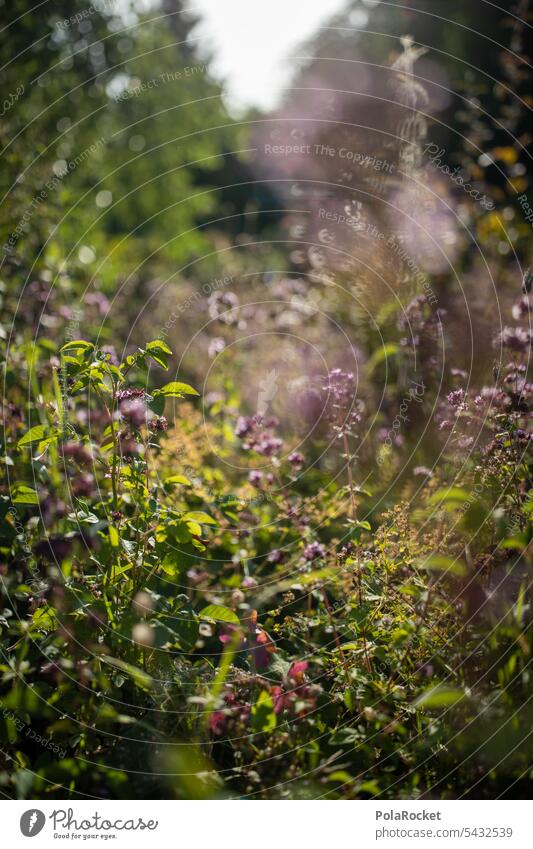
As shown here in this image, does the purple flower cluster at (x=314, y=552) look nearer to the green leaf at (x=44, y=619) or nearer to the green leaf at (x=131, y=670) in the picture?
the green leaf at (x=131, y=670)

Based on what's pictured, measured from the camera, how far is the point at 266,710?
166cm

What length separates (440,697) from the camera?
1.68m

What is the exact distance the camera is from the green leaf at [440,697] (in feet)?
5.54

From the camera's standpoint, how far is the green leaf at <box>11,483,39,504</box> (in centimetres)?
188

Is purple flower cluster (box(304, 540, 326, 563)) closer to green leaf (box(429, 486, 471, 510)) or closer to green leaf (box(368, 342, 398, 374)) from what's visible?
green leaf (box(429, 486, 471, 510))

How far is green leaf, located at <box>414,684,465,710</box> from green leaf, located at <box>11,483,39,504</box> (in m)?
1.27

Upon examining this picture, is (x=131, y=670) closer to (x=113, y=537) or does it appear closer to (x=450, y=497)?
(x=113, y=537)

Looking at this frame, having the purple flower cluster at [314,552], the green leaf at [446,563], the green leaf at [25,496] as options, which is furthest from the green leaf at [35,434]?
the green leaf at [446,563]

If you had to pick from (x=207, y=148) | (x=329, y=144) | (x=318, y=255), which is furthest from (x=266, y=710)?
(x=207, y=148)

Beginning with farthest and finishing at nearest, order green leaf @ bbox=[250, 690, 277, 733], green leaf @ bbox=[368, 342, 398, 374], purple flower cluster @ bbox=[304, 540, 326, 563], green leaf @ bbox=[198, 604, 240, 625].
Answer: green leaf @ bbox=[368, 342, 398, 374] → purple flower cluster @ bbox=[304, 540, 326, 563] → green leaf @ bbox=[198, 604, 240, 625] → green leaf @ bbox=[250, 690, 277, 733]

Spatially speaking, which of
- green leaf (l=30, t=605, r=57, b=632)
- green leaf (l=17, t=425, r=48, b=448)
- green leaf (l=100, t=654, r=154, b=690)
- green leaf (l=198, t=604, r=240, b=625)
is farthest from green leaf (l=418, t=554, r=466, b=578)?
green leaf (l=17, t=425, r=48, b=448)

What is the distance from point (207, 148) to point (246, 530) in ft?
38.8
